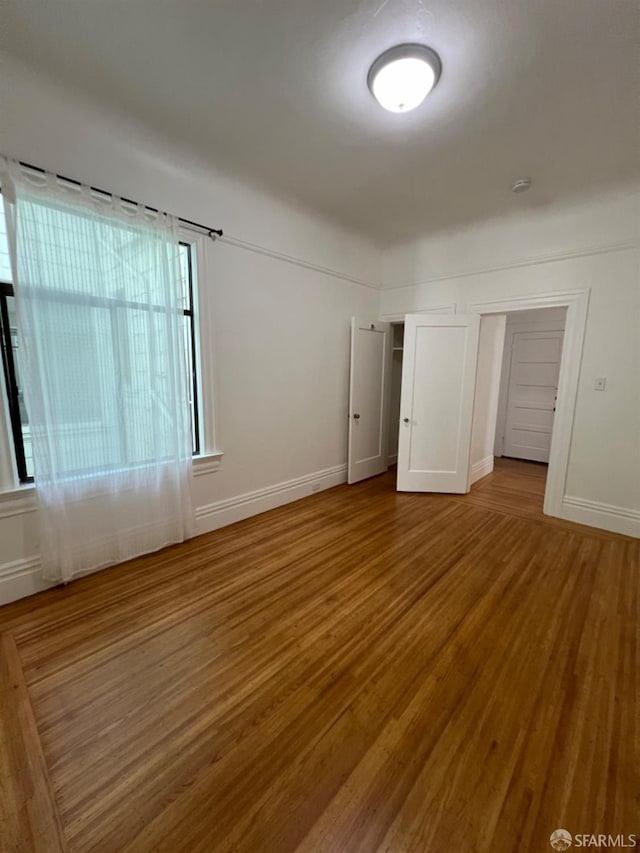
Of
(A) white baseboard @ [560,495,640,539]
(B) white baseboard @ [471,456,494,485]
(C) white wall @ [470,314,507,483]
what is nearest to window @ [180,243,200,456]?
(C) white wall @ [470,314,507,483]

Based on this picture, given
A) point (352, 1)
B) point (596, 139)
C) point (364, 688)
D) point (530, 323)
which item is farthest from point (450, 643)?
point (530, 323)

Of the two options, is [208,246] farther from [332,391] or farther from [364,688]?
[364,688]

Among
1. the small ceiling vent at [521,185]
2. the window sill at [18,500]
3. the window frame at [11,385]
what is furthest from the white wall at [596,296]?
the window sill at [18,500]

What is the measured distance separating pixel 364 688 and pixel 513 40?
10.5 feet

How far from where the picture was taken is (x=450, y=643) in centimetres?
186

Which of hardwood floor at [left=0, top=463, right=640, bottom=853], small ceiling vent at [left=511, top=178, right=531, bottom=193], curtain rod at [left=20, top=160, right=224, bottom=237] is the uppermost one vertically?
small ceiling vent at [left=511, top=178, right=531, bottom=193]

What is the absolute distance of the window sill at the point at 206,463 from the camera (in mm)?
2953

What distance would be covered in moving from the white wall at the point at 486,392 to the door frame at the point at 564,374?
28.1 inches

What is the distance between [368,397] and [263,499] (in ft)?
6.24

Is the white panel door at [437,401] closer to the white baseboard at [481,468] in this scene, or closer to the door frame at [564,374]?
the white baseboard at [481,468]

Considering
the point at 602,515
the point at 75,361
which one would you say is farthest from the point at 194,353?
the point at 602,515

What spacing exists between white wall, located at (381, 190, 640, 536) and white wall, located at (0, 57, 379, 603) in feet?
5.38

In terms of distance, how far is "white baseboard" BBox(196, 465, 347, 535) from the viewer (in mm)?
3111

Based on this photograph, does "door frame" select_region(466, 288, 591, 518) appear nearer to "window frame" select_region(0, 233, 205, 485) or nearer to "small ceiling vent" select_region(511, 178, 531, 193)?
"small ceiling vent" select_region(511, 178, 531, 193)
